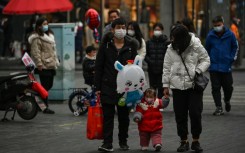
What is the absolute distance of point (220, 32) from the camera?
16.6 metres

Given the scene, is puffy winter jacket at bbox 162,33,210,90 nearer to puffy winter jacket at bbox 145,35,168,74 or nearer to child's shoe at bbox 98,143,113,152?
child's shoe at bbox 98,143,113,152

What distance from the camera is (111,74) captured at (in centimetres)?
1166

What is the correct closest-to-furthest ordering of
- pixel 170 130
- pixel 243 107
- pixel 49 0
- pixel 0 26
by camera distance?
pixel 170 130, pixel 243 107, pixel 49 0, pixel 0 26

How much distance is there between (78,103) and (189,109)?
522 centimetres

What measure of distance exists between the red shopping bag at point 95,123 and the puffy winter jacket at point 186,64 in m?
0.96

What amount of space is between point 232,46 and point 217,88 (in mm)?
847

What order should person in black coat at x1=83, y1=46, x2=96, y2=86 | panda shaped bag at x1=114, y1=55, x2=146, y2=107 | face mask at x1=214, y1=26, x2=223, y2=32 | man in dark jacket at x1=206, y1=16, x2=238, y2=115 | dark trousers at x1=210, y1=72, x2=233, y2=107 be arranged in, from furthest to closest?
1. dark trousers at x1=210, y1=72, x2=233, y2=107
2. man in dark jacket at x1=206, y1=16, x2=238, y2=115
3. face mask at x1=214, y1=26, x2=223, y2=32
4. person in black coat at x1=83, y1=46, x2=96, y2=86
5. panda shaped bag at x1=114, y1=55, x2=146, y2=107

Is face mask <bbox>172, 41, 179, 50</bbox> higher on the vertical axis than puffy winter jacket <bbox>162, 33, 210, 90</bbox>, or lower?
higher

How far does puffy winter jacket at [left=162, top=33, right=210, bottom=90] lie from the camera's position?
38.3 feet

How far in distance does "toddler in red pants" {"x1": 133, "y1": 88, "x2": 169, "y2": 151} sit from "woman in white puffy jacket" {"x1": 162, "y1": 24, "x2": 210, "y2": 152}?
24 cm

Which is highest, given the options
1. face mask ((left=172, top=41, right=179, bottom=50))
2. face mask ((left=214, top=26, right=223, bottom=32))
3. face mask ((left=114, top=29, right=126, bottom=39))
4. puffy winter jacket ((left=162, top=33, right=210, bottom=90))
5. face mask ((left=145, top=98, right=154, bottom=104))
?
face mask ((left=114, top=29, right=126, bottom=39))

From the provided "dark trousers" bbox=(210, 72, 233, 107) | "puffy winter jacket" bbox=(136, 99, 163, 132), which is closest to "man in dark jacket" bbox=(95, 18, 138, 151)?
"puffy winter jacket" bbox=(136, 99, 163, 132)

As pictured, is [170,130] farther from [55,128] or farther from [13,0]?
[13,0]

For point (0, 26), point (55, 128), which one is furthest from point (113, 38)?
point (0, 26)
